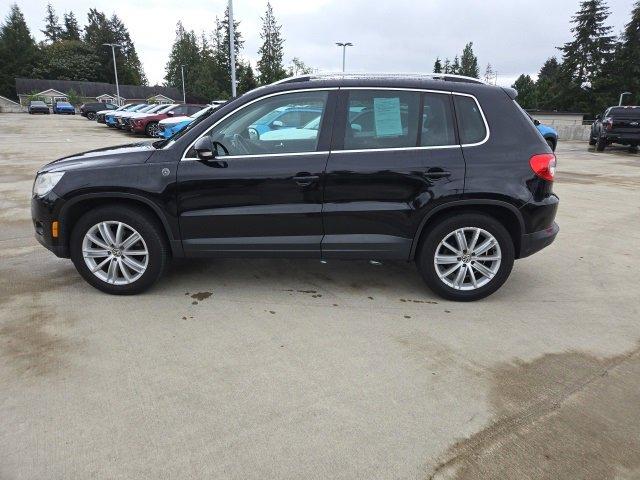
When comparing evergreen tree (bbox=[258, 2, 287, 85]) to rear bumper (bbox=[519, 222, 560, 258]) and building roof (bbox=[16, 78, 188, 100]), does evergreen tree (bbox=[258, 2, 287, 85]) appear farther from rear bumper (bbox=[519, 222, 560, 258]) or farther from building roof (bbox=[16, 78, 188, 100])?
rear bumper (bbox=[519, 222, 560, 258])

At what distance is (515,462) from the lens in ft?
7.93

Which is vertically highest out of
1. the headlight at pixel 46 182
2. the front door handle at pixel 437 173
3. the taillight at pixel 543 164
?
the taillight at pixel 543 164

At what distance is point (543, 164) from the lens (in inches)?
158

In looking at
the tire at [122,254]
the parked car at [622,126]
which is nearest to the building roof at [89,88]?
the parked car at [622,126]

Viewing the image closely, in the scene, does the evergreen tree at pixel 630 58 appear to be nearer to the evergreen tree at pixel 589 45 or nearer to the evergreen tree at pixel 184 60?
the evergreen tree at pixel 589 45

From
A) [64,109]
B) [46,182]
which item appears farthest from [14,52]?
[46,182]

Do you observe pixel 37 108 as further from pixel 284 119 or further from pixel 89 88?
pixel 284 119

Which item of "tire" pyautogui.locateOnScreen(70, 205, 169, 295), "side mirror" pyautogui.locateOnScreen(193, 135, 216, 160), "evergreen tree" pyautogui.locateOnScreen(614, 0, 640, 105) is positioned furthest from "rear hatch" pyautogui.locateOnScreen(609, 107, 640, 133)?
"evergreen tree" pyautogui.locateOnScreen(614, 0, 640, 105)

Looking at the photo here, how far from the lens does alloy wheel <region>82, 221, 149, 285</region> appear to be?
4148 millimetres

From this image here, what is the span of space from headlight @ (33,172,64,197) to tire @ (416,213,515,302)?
314 centimetres

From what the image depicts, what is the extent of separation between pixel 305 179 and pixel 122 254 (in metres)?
1.70

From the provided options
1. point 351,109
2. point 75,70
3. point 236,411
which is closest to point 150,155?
point 351,109

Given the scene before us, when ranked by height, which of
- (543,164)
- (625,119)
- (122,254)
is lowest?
(122,254)

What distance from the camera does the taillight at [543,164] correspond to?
4.00 m
